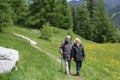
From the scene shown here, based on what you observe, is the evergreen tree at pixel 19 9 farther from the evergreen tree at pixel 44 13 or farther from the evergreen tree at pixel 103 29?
the evergreen tree at pixel 103 29

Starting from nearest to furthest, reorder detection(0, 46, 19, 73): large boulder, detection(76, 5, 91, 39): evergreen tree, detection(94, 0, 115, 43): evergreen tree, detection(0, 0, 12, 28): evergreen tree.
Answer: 1. detection(0, 46, 19, 73): large boulder
2. detection(0, 0, 12, 28): evergreen tree
3. detection(94, 0, 115, 43): evergreen tree
4. detection(76, 5, 91, 39): evergreen tree

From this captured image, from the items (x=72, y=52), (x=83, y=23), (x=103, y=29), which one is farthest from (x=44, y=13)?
(x=72, y=52)

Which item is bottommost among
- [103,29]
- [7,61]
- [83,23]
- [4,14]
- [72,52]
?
[103,29]

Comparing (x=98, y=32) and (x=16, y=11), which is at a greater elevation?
(x=16, y=11)

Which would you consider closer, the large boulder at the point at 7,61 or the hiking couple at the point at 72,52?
the large boulder at the point at 7,61

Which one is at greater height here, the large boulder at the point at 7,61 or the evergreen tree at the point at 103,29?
the large boulder at the point at 7,61

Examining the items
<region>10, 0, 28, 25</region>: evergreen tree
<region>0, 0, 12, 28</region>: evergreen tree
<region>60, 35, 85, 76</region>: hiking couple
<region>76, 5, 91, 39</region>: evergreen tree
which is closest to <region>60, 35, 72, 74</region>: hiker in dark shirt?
<region>60, 35, 85, 76</region>: hiking couple

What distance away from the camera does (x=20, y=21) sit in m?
78.5

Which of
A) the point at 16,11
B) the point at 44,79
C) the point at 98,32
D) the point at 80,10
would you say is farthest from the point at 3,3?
the point at 80,10

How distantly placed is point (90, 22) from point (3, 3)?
47106 millimetres

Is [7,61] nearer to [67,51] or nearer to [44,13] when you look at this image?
[67,51]

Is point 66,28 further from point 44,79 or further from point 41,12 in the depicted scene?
point 44,79

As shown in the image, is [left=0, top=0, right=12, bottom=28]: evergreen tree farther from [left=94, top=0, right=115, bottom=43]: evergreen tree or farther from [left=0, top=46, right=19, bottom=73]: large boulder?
[left=94, top=0, right=115, bottom=43]: evergreen tree

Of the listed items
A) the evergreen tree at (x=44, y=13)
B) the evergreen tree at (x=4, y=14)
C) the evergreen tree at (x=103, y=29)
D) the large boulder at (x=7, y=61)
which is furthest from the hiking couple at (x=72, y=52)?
the evergreen tree at (x=103, y=29)
